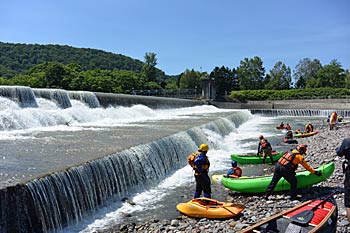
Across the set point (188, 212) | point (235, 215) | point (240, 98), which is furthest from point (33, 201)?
point (240, 98)

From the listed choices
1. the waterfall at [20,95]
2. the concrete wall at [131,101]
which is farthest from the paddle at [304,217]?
the concrete wall at [131,101]

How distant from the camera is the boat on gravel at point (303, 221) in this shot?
489cm

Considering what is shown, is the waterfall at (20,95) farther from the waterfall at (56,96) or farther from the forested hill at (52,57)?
the forested hill at (52,57)

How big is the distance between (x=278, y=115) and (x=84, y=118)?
106 feet

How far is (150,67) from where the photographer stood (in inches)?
3452

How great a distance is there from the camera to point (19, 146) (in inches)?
403

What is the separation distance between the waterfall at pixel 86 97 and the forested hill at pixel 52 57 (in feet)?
187

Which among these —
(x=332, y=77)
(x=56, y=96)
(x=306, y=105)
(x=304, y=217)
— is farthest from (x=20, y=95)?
(x=332, y=77)

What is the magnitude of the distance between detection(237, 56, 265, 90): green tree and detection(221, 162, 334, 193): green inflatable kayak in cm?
8303

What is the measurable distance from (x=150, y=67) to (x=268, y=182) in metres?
81.3

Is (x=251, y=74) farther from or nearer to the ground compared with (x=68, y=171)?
farther from the ground

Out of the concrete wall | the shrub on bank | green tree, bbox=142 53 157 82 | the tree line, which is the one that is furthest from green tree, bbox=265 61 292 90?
the concrete wall

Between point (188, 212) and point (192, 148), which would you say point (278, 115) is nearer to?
point (192, 148)

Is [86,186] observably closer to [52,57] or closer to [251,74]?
[251,74]
